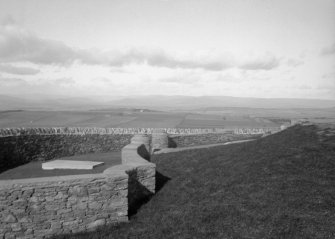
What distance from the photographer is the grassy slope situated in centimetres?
687

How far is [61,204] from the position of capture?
7.92m

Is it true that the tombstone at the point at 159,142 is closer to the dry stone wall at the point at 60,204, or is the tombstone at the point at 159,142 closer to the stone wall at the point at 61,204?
the stone wall at the point at 61,204

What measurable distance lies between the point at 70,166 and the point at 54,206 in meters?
11.0

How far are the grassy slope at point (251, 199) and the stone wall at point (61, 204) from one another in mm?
516

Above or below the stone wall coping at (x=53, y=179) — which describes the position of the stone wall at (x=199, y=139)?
below

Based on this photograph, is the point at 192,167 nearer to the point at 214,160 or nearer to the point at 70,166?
the point at 214,160

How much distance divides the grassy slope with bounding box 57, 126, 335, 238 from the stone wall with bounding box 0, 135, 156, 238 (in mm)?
516

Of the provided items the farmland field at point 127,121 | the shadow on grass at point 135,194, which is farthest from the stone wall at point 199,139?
the farmland field at point 127,121

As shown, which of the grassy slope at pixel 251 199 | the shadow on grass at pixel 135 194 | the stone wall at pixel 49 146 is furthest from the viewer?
the stone wall at pixel 49 146

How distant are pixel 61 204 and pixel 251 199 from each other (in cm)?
604

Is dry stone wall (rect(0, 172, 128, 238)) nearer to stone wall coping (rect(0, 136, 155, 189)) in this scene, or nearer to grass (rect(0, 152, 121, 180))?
stone wall coping (rect(0, 136, 155, 189))

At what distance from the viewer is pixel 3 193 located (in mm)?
7480

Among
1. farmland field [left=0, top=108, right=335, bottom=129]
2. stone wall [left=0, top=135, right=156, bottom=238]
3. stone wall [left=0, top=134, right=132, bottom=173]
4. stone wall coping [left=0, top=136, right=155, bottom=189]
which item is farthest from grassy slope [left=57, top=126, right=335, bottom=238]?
farmland field [left=0, top=108, right=335, bottom=129]

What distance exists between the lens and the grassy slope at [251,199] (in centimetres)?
687
